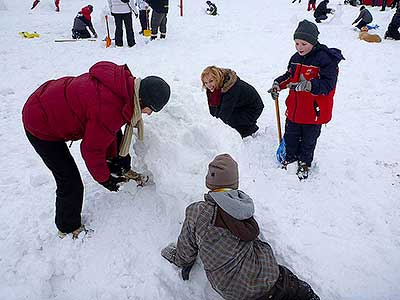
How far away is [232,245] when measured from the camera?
224cm

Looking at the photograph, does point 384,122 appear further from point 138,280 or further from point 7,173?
point 7,173

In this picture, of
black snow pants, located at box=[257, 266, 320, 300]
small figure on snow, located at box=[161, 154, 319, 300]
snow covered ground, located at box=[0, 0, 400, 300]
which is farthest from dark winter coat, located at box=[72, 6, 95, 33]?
black snow pants, located at box=[257, 266, 320, 300]

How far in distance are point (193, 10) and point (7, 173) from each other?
517 inches

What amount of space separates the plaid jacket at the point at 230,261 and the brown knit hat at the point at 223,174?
5.0 inches

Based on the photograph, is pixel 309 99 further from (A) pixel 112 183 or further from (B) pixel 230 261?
(A) pixel 112 183

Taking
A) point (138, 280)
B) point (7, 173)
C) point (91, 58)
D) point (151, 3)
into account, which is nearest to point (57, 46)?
point (91, 58)

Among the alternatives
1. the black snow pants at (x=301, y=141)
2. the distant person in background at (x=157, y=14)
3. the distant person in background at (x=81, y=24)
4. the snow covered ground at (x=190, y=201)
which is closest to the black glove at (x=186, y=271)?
the snow covered ground at (x=190, y=201)

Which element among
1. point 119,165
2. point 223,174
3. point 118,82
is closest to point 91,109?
point 118,82

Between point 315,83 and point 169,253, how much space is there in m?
2.14

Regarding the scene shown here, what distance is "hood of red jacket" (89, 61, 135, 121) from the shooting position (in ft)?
7.79

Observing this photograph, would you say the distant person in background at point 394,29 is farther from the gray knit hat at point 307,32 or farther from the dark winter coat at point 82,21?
the dark winter coat at point 82,21

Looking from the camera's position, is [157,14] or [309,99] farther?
[157,14]

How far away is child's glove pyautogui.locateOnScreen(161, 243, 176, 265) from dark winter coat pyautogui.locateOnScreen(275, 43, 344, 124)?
1.99 meters

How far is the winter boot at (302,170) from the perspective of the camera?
3902 mm
